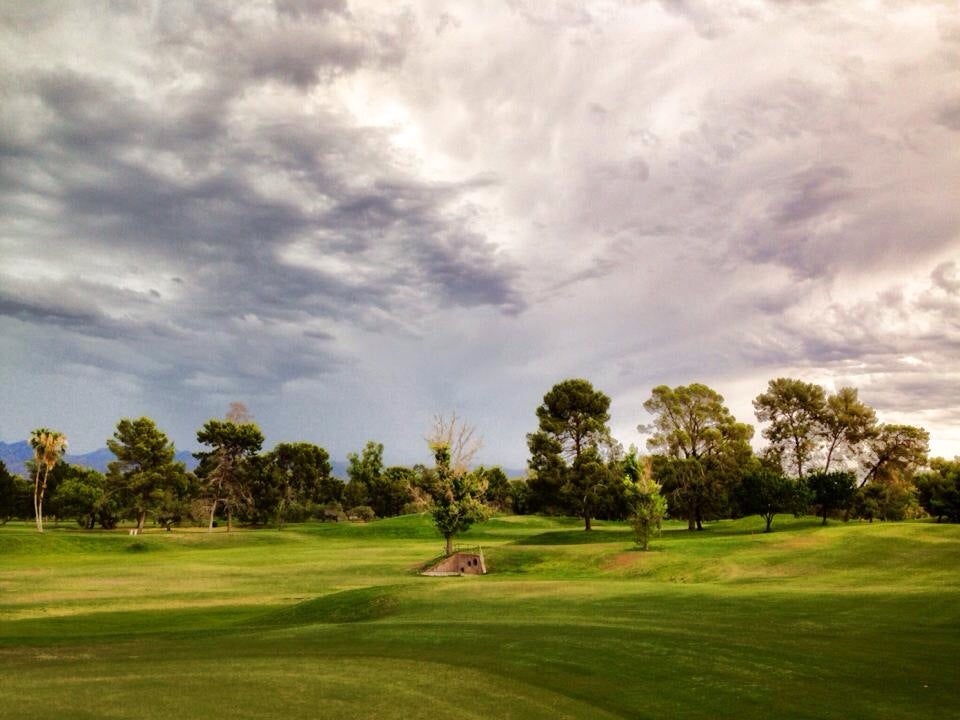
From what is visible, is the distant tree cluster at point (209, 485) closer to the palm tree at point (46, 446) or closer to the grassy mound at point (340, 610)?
the palm tree at point (46, 446)

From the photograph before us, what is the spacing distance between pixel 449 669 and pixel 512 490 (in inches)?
5237

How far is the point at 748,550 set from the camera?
50.7 meters

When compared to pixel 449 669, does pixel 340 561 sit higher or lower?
lower

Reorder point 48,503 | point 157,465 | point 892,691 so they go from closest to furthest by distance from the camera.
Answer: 1. point 892,691
2. point 157,465
3. point 48,503

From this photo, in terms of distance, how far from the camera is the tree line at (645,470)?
2509 inches

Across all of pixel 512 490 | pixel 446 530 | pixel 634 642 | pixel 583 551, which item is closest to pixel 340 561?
pixel 446 530

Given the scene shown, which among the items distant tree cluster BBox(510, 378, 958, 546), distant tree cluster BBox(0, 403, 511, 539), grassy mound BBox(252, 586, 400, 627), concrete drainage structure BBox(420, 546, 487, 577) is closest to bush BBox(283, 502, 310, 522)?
distant tree cluster BBox(0, 403, 511, 539)

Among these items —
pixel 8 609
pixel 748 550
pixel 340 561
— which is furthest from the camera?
pixel 340 561

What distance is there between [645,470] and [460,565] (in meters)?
17.8

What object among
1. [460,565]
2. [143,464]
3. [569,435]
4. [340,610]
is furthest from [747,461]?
[143,464]

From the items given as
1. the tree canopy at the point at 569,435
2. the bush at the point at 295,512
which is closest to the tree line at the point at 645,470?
the tree canopy at the point at 569,435

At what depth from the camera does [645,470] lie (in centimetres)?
5872

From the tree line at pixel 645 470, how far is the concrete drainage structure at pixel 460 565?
3332 millimetres

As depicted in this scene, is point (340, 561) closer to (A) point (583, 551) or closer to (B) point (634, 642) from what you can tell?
(A) point (583, 551)
